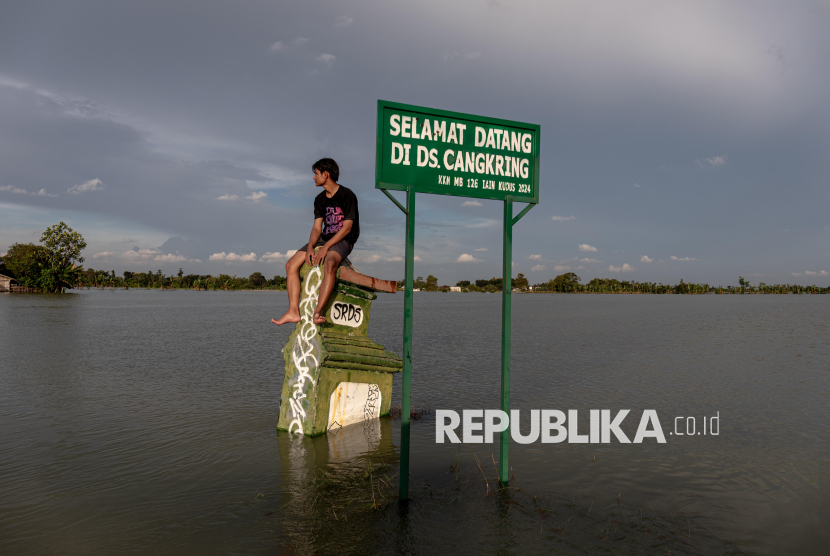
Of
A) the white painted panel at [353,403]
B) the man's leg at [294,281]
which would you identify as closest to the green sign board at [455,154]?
the man's leg at [294,281]

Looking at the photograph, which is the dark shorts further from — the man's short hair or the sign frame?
the sign frame

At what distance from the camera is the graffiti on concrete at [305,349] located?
734 cm

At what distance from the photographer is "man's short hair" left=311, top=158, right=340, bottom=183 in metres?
7.17

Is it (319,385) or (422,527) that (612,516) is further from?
(319,385)

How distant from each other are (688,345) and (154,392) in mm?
21055

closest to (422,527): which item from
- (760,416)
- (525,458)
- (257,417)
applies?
(525,458)

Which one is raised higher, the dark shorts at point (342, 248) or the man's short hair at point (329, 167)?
the man's short hair at point (329, 167)

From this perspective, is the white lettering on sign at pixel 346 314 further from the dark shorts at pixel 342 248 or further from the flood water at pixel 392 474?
the flood water at pixel 392 474

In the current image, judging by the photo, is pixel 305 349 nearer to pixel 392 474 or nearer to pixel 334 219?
pixel 334 219

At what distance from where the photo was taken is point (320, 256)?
7.32 metres

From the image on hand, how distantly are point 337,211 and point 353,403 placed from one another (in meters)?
3.11

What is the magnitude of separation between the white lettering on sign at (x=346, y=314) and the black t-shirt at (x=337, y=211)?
1123 millimetres

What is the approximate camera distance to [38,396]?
34.7 feet

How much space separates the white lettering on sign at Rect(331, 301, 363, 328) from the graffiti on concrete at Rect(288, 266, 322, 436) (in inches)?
16.3
